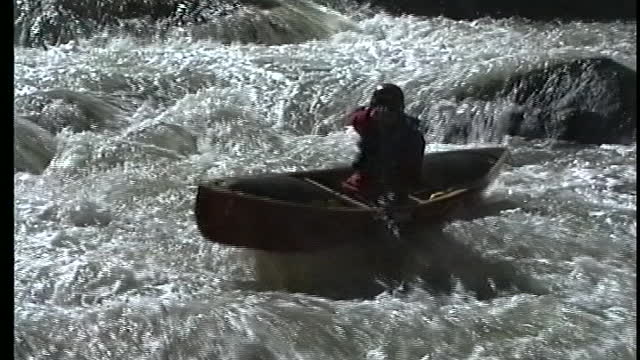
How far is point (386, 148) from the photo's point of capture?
3574mm

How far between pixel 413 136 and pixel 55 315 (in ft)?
5.07

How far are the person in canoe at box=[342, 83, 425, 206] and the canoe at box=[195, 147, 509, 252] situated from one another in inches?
2.7

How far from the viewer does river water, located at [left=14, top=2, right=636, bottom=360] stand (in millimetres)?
3215

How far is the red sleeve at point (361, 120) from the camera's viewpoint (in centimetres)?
359

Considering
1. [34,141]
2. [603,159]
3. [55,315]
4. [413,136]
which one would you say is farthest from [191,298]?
[603,159]

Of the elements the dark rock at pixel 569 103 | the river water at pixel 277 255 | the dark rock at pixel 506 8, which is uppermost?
the dark rock at pixel 506 8

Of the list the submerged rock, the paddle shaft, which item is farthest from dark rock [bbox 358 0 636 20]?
the paddle shaft

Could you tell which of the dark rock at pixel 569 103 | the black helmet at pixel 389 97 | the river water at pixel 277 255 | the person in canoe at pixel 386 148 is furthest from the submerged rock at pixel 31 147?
the dark rock at pixel 569 103

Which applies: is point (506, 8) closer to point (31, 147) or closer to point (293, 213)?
point (31, 147)

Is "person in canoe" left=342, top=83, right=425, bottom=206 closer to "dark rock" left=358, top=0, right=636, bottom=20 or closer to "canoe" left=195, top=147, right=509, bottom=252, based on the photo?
"canoe" left=195, top=147, right=509, bottom=252

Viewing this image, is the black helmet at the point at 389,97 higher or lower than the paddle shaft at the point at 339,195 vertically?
higher

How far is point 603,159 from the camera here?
4.94 metres

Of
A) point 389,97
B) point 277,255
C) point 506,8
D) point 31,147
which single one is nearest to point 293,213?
point 277,255

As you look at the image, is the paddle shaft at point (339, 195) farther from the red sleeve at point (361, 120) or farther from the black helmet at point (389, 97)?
the black helmet at point (389, 97)
